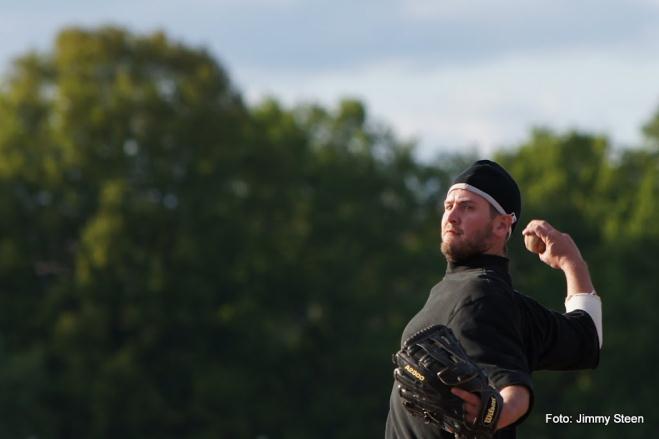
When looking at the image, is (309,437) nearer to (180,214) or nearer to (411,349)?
(180,214)

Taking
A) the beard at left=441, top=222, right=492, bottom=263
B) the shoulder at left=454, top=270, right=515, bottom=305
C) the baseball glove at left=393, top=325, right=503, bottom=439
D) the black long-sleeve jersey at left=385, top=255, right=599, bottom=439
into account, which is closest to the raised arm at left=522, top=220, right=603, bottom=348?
the black long-sleeve jersey at left=385, top=255, right=599, bottom=439

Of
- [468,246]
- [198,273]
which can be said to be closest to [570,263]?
[468,246]

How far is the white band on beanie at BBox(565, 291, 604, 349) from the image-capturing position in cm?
652

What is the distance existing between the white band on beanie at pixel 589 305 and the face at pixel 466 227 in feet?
2.59

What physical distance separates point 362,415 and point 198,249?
764cm

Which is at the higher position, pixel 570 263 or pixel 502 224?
pixel 502 224

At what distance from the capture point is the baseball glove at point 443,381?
5336 millimetres

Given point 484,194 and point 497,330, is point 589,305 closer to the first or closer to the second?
point 484,194

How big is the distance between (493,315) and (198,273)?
125 ft

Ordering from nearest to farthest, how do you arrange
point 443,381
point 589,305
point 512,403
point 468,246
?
1. point 443,381
2. point 512,403
3. point 468,246
4. point 589,305

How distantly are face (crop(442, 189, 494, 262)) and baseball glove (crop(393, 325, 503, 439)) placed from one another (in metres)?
0.53

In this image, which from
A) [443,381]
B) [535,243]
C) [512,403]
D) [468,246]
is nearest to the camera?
[443,381]

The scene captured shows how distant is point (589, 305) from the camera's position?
258 inches

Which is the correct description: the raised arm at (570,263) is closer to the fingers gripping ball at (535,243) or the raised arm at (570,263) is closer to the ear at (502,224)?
the fingers gripping ball at (535,243)
